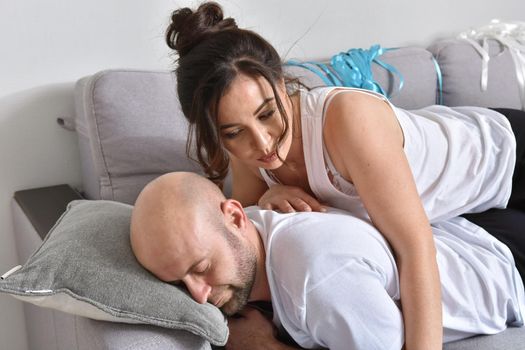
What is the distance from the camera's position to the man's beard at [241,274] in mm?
1064

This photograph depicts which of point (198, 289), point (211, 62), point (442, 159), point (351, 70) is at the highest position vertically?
point (211, 62)

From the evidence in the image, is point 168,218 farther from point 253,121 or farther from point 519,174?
point 519,174

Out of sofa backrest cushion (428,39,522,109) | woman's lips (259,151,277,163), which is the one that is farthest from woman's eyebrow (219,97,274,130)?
sofa backrest cushion (428,39,522,109)

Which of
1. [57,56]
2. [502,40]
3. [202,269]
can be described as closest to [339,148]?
[202,269]

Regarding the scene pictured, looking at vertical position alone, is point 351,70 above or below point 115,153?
above

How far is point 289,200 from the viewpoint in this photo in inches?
51.6

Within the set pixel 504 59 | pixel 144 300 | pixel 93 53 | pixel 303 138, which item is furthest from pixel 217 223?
pixel 504 59

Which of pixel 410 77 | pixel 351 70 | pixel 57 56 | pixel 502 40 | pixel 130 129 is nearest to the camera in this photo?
pixel 130 129

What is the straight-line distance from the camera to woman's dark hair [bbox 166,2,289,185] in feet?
3.65

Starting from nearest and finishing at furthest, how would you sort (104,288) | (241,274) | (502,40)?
(104,288) → (241,274) → (502,40)

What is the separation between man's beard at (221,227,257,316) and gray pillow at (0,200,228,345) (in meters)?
0.06

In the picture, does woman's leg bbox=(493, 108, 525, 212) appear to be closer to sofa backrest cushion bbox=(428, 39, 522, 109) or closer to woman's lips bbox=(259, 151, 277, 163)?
sofa backrest cushion bbox=(428, 39, 522, 109)

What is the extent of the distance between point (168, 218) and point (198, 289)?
0.49 feet

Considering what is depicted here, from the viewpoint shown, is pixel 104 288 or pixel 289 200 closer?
pixel 104 288
